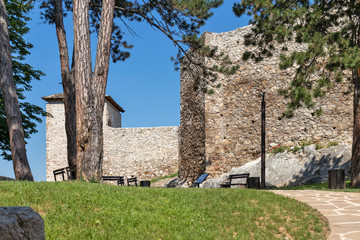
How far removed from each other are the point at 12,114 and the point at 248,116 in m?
10.7

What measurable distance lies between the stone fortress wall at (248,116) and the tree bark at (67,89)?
7.96 metres

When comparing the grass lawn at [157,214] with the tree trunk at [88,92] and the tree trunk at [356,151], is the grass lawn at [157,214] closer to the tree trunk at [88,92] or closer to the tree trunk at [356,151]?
the tree trunk at [88,92]

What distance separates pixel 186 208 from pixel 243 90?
11793 millimetres

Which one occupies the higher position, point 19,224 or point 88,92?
point 88,92

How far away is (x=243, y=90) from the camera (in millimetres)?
17344

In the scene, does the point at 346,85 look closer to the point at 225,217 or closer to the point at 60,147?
the point at 225,217

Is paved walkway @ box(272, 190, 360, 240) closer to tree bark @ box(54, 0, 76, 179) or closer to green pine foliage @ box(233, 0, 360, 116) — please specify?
green pine foliage @ box(233, 0, 360, 116)

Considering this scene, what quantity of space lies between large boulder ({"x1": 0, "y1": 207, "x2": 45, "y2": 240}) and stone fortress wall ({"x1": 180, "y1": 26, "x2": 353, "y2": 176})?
49.0 feet

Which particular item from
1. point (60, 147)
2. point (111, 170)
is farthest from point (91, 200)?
point (60, 147)

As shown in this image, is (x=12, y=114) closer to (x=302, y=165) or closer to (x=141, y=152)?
(x=302, y=165)

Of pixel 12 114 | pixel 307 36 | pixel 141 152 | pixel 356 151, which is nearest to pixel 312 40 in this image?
pixel 307 36

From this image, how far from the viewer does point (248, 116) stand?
55.9ft

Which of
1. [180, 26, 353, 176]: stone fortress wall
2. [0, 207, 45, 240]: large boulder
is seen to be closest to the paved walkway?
[0, 207, 45, 240]: large boulder

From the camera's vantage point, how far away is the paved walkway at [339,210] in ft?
18.8
